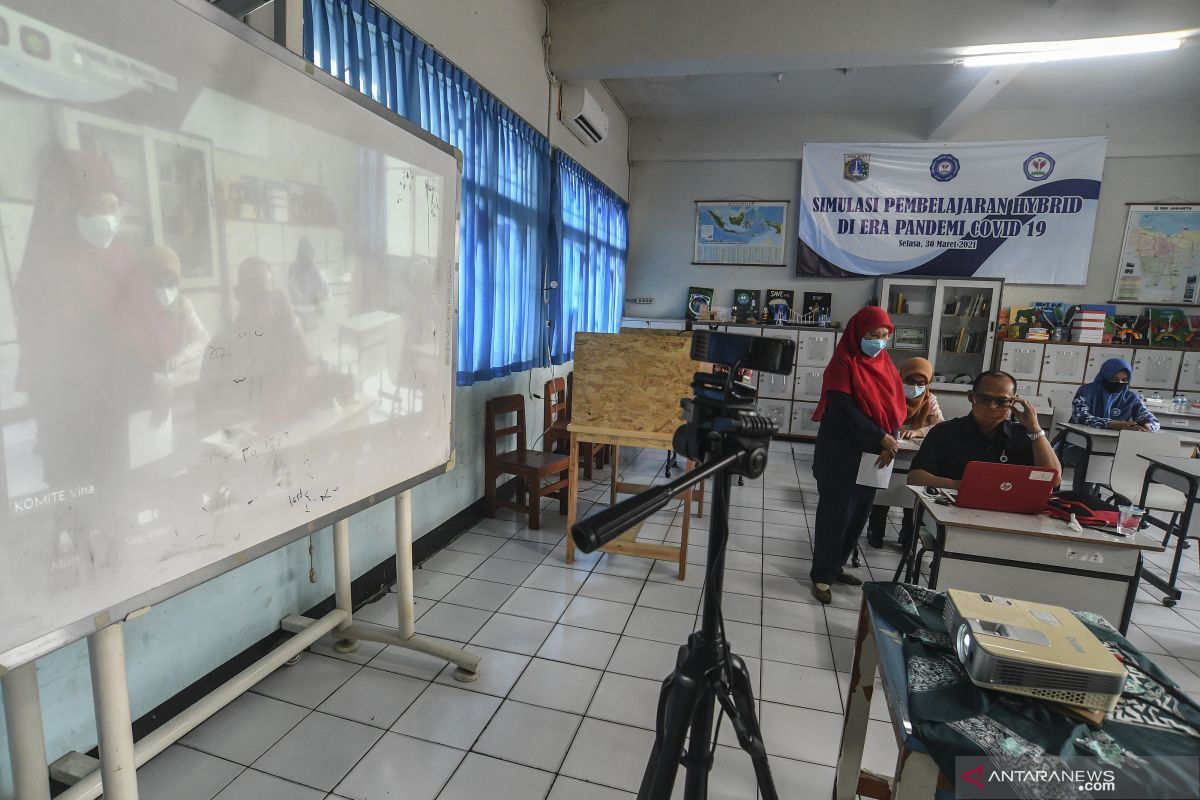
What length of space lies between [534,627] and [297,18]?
7.62 feet

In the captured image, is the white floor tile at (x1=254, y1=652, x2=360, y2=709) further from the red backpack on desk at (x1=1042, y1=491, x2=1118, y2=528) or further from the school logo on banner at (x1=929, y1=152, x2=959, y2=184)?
the school logo on banner at (x1=929, y1=152, x2=959, y2=184)

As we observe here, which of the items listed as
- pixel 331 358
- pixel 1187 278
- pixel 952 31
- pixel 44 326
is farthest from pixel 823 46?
pixel 1187 278

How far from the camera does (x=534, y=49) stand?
3.74 meters

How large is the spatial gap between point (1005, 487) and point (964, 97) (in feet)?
13.7

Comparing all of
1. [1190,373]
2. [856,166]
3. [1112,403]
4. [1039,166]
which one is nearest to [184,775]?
[1112,403]

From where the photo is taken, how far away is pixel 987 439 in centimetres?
241

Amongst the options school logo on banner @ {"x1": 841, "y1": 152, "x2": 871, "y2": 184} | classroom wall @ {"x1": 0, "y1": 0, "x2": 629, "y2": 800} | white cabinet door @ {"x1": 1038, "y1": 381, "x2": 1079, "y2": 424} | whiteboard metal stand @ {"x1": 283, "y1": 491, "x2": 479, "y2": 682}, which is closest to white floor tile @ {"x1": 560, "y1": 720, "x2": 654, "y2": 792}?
whiteboard metal stand @ {"x1": 283, "y1": 491, "x2": 479, "y2": 682}

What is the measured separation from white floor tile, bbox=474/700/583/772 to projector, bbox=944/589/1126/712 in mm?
1142

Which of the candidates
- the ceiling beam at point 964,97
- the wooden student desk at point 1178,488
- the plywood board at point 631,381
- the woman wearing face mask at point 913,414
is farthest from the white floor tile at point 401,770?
the ceiling beam at point 964,97

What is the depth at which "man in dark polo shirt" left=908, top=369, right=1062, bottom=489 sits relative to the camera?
2.31 m

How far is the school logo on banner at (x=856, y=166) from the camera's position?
19.4 feet

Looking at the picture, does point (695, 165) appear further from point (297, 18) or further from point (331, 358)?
point (331, 358)

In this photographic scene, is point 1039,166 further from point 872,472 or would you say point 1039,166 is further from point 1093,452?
point 872,472

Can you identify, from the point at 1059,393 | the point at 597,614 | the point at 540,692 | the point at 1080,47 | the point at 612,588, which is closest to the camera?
the point at 540,692
